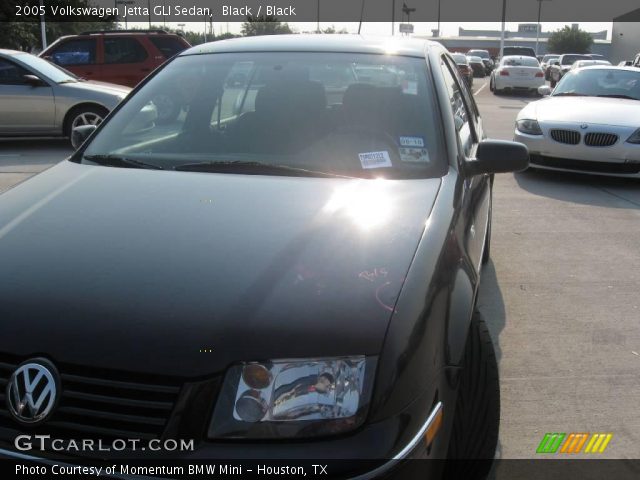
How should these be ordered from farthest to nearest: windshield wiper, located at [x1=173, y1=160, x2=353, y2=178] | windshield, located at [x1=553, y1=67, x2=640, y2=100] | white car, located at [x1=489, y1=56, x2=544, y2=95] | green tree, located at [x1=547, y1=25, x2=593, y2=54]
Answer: green tree, located at [x1=547, y1=25, x2=593, y2=54] < white car, located at [x1=489, y1=56, x2=544, y2=95] < windshield, located at [x1=553, y1=67, x2=640, y2=100] < windshield wiper, located at [x1=173, y1=160, x2=353, y2=178]

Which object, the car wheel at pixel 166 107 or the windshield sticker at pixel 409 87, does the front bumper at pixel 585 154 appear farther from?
the car wheel at pixel 166 107

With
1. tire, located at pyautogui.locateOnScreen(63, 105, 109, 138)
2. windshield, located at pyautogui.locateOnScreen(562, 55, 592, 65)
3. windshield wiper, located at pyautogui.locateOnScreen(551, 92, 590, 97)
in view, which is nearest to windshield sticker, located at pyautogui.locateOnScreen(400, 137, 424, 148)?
windshield wiper, located at pyautogui.locateOnScreen(551, 92, 590, 97)

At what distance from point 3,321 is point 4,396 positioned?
0.21m

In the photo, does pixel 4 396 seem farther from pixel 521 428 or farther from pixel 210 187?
pixel 521 428

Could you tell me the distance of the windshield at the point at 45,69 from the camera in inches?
406

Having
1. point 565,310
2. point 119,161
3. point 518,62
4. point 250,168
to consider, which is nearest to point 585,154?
point 565,310

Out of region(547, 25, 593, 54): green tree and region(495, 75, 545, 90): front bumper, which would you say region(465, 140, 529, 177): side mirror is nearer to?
region(495, 75, 545, 90): front bumper

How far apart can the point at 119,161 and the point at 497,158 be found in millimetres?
1673

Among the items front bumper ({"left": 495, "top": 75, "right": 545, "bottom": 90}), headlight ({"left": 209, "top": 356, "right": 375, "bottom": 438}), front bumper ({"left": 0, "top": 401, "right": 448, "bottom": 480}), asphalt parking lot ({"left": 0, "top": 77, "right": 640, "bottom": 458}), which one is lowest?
asphalt parking lot ({"left": 0, "top": 77, "right": 640, "bottom": 458})

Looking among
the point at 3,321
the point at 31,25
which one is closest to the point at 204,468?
the point at 3,321

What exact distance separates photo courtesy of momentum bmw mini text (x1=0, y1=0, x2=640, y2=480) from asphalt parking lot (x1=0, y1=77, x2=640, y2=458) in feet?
0.07

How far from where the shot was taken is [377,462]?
1648 millimetres

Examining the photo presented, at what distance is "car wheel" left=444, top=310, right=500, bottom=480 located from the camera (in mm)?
2219

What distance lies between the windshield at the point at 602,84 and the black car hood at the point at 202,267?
759 cm
